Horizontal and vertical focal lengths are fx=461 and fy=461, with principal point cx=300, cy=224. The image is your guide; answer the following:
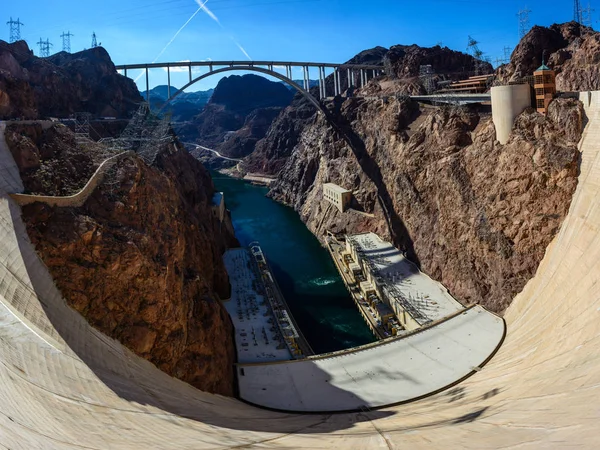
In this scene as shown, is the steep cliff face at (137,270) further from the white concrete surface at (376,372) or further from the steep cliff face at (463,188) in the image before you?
the steep cliff face at (463,188)

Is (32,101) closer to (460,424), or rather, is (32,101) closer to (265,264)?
(265,264)

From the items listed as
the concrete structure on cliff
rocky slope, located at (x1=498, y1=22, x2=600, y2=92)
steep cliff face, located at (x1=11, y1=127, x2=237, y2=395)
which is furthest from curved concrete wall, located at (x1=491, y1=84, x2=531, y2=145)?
steep cliff face, located at (x1=11, y1=127, x2=237, y2=395)

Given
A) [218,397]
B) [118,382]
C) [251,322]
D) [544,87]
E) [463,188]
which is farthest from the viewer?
[463,188]

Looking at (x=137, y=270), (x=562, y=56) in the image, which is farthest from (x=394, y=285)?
(x=562, y=56)

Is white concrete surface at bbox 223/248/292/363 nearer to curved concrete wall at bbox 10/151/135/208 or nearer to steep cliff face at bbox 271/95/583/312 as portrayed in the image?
curved concrete wall at bbox 10/151/135/208

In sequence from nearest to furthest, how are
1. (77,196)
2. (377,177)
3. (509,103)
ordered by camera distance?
1. (77,196)
2. (509,103)
3. (377,177)

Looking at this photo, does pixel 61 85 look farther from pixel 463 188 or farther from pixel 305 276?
pixel 463 188
